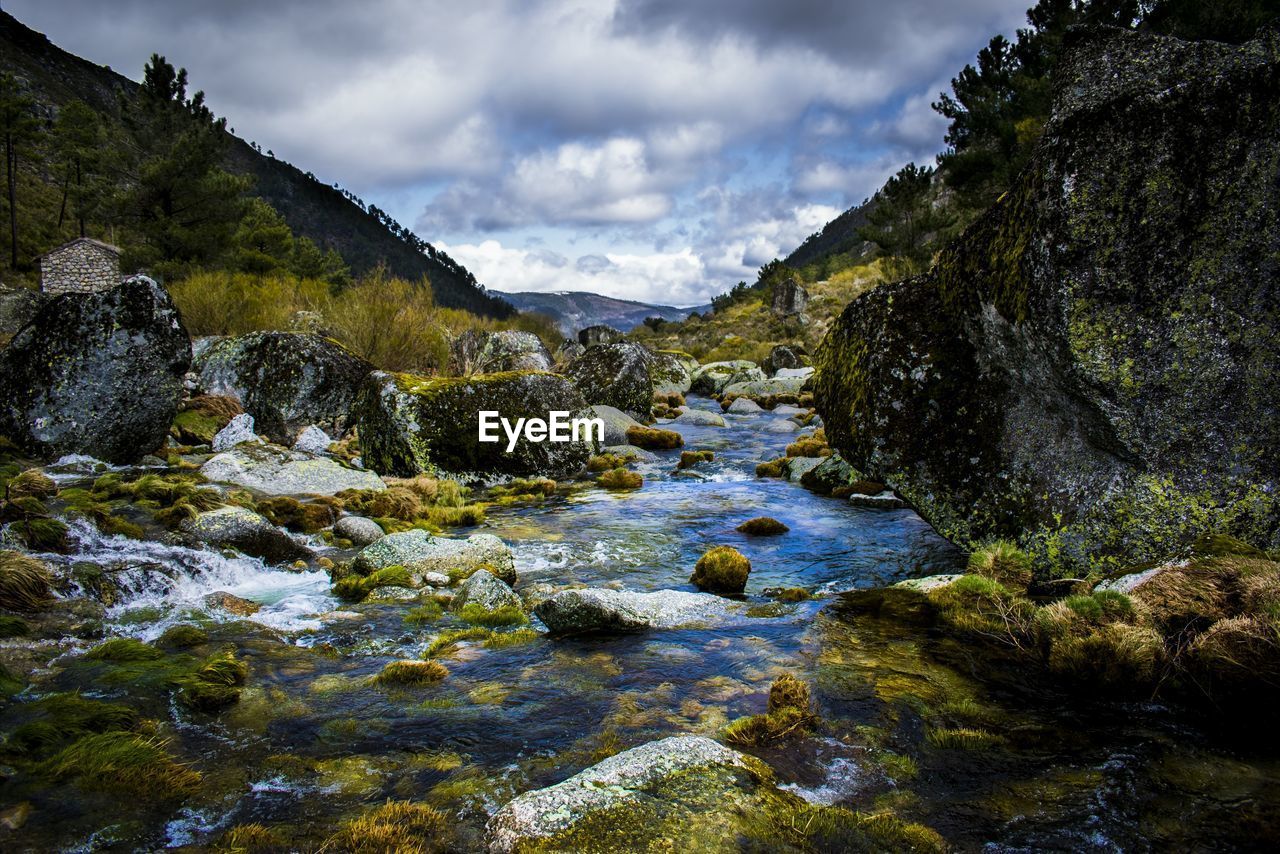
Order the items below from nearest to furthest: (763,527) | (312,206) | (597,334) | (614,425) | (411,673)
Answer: (411,673), (763,527), (614,425), (597,334), (312,206)

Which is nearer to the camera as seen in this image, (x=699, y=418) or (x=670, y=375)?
(x=699, y=418)

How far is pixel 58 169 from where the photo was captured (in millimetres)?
52000

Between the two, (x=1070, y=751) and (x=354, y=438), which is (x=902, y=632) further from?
(x=354, y=438)

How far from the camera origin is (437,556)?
23.7 feet

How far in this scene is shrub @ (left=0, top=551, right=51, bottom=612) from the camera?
4.90m

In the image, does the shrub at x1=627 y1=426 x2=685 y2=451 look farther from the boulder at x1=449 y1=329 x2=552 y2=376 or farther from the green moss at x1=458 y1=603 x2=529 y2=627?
the green moss at x1=458 y1=603 x2=529 y2=627

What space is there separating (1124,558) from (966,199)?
3039 centimetres

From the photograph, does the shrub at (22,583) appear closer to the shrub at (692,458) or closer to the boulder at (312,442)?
the boulder at (312,442)

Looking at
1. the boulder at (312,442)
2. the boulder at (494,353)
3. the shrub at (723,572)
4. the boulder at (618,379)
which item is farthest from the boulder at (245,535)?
the boulder at (618,379)

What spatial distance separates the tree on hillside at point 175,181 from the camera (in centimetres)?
→ 3231

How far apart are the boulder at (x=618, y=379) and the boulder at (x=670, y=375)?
34.4 feet

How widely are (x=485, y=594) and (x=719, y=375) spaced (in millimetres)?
28507

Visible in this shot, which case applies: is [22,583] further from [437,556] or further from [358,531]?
[358,531]

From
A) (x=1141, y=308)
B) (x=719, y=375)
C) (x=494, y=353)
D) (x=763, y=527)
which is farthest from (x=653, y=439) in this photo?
(x=719, y=375)
